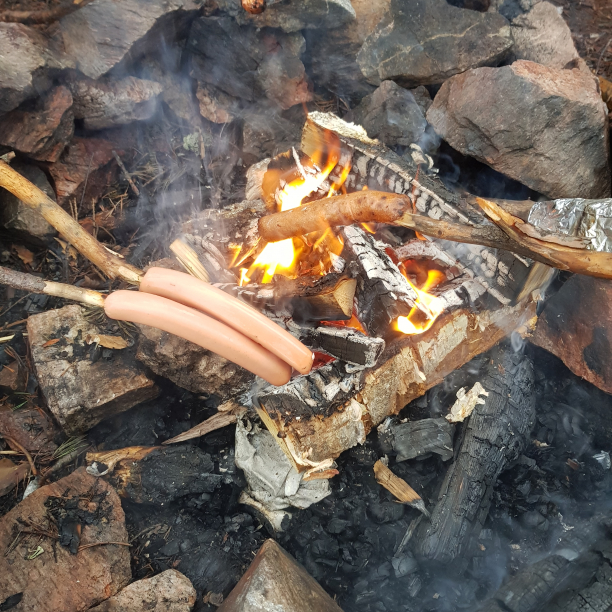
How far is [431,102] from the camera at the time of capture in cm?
419

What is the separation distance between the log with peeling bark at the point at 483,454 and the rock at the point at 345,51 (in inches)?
120

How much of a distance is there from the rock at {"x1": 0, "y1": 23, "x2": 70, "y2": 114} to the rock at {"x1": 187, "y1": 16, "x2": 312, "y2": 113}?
1.41m

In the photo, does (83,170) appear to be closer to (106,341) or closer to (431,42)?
(106,341)

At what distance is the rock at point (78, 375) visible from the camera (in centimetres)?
300

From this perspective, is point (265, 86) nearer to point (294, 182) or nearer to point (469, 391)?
point (294, 182)

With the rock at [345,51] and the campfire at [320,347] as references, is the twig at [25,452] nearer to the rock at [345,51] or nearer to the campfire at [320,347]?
the campfire at [320,347]

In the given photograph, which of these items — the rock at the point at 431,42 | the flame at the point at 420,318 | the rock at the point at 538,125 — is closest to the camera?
the flame at the point at 420,318

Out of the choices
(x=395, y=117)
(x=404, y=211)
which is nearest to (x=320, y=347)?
(x=404, y=211)

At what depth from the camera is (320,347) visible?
118 inches

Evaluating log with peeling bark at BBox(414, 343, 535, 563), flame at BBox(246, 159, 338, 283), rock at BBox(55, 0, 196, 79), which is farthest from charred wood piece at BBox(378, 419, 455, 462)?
rock at BBox(55, 0, 196, 79)

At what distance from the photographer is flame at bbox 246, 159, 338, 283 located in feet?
11.1

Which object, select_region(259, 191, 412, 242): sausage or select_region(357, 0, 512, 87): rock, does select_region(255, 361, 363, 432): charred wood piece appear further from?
select_region(357, 0, 512, 87): rock

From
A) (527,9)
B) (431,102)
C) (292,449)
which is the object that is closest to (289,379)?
(292,449)

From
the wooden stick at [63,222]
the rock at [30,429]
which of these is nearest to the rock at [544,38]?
the wooden stick at [63,222]
